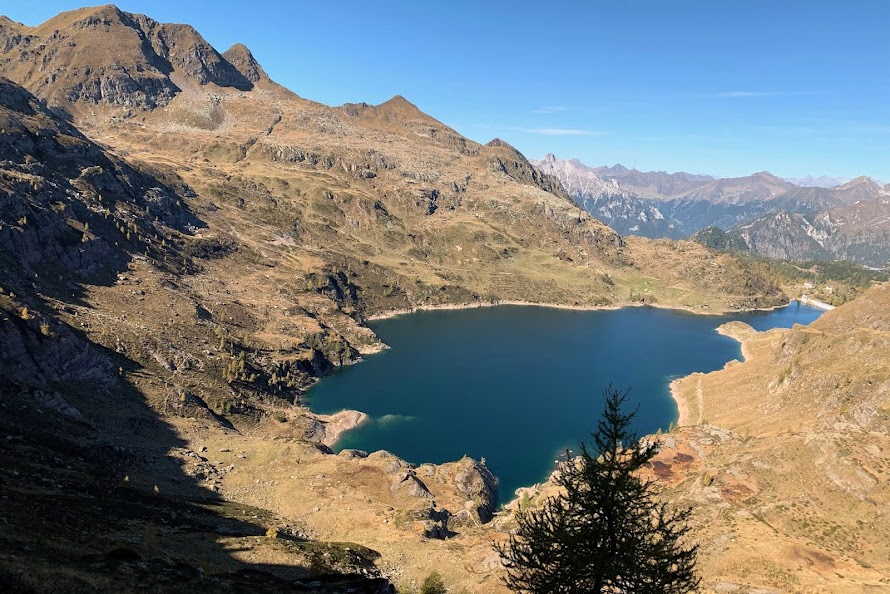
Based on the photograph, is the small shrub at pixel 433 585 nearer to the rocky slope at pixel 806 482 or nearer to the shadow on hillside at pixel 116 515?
the shadow on hillside at pixel 116 515

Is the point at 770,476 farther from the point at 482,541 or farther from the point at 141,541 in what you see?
the point at 141,541

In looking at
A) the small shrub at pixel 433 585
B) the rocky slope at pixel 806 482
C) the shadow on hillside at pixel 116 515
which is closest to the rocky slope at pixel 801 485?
the rocky slope at pixel 806 482

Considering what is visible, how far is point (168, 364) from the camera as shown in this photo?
13462cm

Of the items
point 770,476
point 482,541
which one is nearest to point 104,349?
point 482,541

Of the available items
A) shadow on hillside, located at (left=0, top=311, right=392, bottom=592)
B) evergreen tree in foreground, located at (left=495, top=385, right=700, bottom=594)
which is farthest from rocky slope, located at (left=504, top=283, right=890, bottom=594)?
shadow on hillside, located at (left=0, top=311, right=392, bottom=592)

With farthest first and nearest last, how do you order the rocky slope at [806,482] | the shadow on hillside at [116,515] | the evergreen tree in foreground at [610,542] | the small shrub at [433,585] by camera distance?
1. the rocky slope at [806,482]
2. the small shrub at [433,585]
3. the shadow on hillside at [116,515]
4. the evergreen tree in foreground at [610,542]

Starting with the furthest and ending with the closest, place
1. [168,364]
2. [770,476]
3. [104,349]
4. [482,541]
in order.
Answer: [168,364]
[104,349]
[770,476]
[482,541]

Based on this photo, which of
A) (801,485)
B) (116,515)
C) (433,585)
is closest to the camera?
(433,585)

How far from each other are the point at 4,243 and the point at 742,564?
179 m

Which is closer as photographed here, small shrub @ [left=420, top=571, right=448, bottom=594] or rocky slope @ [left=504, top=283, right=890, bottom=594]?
small shrub @ [left=420, top=571, right=448, bottom=594]

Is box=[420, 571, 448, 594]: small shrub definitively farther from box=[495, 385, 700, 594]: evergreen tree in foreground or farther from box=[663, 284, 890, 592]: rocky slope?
box=[663, 284, 890, 592]: rocky slope

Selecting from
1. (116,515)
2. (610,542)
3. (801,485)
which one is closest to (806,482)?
(801,485)

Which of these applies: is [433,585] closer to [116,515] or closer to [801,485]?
[116,515]

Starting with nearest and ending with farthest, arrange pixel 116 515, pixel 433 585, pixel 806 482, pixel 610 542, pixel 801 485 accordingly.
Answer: pixel 610 542 → pixel 433 585 → pixel 116 515 → pixel 801 485 → pixel 806 482
